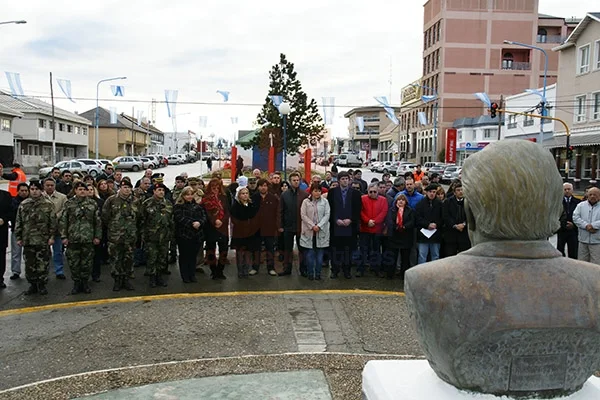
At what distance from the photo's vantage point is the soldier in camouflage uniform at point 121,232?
8000 millimetres

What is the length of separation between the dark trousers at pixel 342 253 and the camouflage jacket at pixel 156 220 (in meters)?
2.73

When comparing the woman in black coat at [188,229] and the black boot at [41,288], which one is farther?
the woman in black coat at [188,229]

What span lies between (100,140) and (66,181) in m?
69.3

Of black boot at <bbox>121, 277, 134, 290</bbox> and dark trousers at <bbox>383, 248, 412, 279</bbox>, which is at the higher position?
dark trousers at <bbox>383, 248, 412, 279</bbox>

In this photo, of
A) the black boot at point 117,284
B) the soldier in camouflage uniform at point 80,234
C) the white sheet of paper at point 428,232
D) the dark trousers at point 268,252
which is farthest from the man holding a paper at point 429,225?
the soldier in camouflage uniform at point 80,234

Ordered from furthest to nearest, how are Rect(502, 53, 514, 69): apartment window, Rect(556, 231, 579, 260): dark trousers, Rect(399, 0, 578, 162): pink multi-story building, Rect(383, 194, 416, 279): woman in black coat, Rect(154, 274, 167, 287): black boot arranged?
1. Rect(502, 53, 514, 69): apartment window
2. Rect(399, 0, 578, 162): pink multi-story building
3. Rect(556, 231, 579, 260): dark trousers
4. Rect(383, 194, 416, 279): woman in black coat
5. Rect(154, 274, 167, 287): black boot

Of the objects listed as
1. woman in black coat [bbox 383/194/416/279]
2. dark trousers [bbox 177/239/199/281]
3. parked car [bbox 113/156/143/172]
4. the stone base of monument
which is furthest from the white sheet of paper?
parked car [bbox 113/156/143/172]

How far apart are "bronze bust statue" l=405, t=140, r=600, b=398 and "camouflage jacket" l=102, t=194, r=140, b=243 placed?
6493 millimetres

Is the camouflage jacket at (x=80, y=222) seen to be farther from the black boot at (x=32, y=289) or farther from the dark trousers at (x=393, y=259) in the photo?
the dark trousers at (x=393, y=259)

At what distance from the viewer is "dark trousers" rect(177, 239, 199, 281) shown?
845cm

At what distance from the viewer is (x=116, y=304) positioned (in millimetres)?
7312

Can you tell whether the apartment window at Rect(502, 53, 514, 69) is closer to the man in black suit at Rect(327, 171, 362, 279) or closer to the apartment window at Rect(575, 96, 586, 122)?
the apartment window at Rect(575, 96, 586, 122)

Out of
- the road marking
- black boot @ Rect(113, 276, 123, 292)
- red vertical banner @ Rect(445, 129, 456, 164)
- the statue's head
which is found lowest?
the road marking

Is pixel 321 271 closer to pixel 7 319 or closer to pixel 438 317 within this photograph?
pixel 7 319
